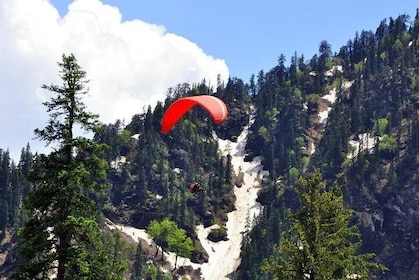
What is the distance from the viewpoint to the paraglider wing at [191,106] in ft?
115

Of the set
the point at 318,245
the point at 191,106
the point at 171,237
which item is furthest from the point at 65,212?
the point at 171,237

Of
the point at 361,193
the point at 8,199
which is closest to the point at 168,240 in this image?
the point at 8,199

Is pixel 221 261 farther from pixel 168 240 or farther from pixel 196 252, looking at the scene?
pixel 168 240

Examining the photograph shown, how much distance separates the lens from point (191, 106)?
36000 millimetres

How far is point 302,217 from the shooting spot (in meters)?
25.3

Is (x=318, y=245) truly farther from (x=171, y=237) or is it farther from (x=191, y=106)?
(x=171, y=237)

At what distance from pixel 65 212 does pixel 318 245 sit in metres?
10.8

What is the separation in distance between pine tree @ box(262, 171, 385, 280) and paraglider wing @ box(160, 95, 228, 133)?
10.3 metres

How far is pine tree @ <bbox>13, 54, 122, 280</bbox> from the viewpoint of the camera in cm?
1873

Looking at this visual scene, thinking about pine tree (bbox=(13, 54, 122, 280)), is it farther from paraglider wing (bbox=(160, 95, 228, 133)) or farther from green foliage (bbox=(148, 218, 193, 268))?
green foliage (bbox=(148, 218, 193, 268))

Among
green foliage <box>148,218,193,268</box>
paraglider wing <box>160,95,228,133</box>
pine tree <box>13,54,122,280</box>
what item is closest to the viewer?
pine tree <box>13,54,122,280</box>

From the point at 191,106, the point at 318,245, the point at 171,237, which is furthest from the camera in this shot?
the point at 171,237

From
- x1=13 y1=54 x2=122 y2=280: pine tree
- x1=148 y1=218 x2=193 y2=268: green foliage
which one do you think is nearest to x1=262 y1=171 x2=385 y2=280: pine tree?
x1=13 y1=54 x2=122 y2=280: pine tree

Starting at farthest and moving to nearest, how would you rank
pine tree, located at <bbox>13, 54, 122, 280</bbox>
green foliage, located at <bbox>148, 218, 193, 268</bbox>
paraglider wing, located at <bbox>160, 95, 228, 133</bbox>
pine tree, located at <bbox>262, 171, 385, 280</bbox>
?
green foliage, located at <bbox>148, 218, 193, 268</bbox>, paraglider wing, located at <bbox>160, 95, 228, 133</bbox>, pine tree, located at <bbox>262, 171, 385, 280</bbox>, pine tree, located at <bbox>13, 54, 122, 280</bbox>
